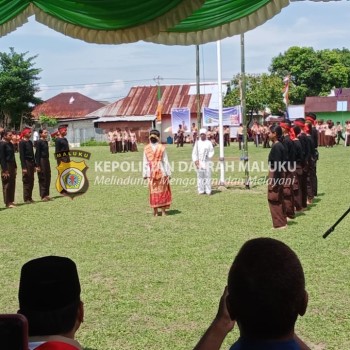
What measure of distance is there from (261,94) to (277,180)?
38.1m

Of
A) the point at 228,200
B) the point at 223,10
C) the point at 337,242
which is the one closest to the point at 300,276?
the point at 223,10

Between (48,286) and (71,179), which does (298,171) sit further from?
(48,286)

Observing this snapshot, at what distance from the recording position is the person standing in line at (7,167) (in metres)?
12.1

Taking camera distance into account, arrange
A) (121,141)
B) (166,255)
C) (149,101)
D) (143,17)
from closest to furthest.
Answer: (143,17) < (166,255) < (121,141) < (149,101)

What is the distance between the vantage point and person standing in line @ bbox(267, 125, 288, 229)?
8.58 meters

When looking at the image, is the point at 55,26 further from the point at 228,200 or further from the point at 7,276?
the point at 228,200

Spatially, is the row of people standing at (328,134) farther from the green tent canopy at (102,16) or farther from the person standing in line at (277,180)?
the green tent canopy at (102,16)

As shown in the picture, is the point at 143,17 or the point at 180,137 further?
the point at 180,137

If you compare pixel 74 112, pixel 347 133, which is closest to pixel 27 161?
pixel 347 133

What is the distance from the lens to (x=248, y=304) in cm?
169

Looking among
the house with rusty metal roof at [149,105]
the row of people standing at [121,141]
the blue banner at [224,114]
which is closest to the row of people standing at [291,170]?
the blue banner at [224,114]

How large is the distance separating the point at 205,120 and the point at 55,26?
101 feet

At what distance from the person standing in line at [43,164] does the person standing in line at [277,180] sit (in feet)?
21.5

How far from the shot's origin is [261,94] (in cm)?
4562
